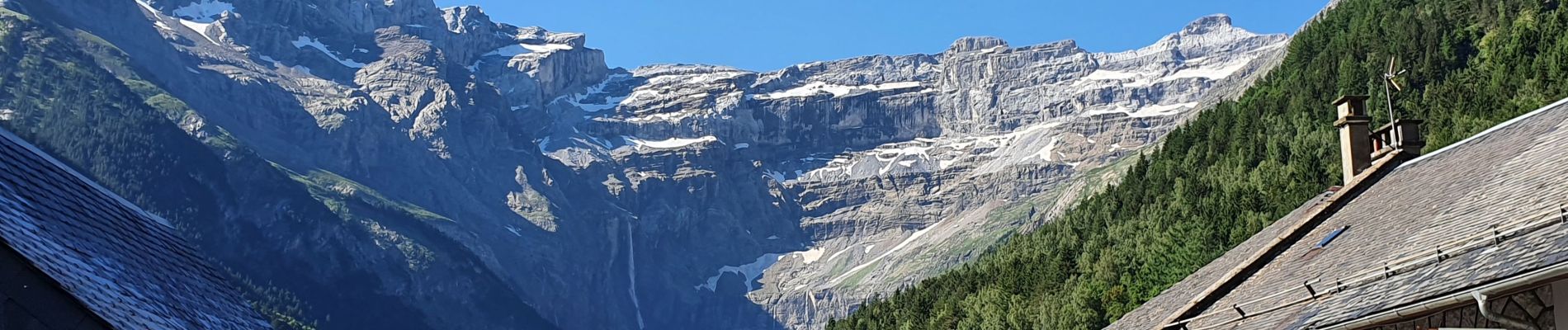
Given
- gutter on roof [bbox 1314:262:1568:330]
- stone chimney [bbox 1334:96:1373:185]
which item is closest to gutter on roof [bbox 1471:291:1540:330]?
gutter on roof [bbox 1314:262:1568:330]

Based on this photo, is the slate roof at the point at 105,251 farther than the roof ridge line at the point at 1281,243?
No

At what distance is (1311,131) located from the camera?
92.5 m

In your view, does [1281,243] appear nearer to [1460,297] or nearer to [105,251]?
[1460,297]

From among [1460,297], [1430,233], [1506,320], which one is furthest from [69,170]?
[1430,233]

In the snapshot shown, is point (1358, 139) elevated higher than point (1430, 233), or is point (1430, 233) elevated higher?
point (1358, 139)

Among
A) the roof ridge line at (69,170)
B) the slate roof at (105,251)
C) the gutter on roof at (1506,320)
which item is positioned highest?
the roof ridge line at (69,170)

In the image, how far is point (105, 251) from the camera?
36.8 feet

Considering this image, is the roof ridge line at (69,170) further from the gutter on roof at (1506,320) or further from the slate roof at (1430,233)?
the slate roof at (1430,233)

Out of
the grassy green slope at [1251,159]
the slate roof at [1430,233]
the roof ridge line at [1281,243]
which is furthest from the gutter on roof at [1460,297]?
the grassy green slope at [1251,159]

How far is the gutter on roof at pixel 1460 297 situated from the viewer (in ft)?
A: 37.3

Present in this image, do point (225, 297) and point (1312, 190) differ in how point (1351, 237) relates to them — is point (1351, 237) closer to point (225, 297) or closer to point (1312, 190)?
point (225, 297)

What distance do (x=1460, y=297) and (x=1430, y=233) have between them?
16.6 feet

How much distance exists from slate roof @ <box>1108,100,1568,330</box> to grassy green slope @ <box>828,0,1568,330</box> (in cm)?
3991

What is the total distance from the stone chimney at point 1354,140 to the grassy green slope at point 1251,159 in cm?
3099
